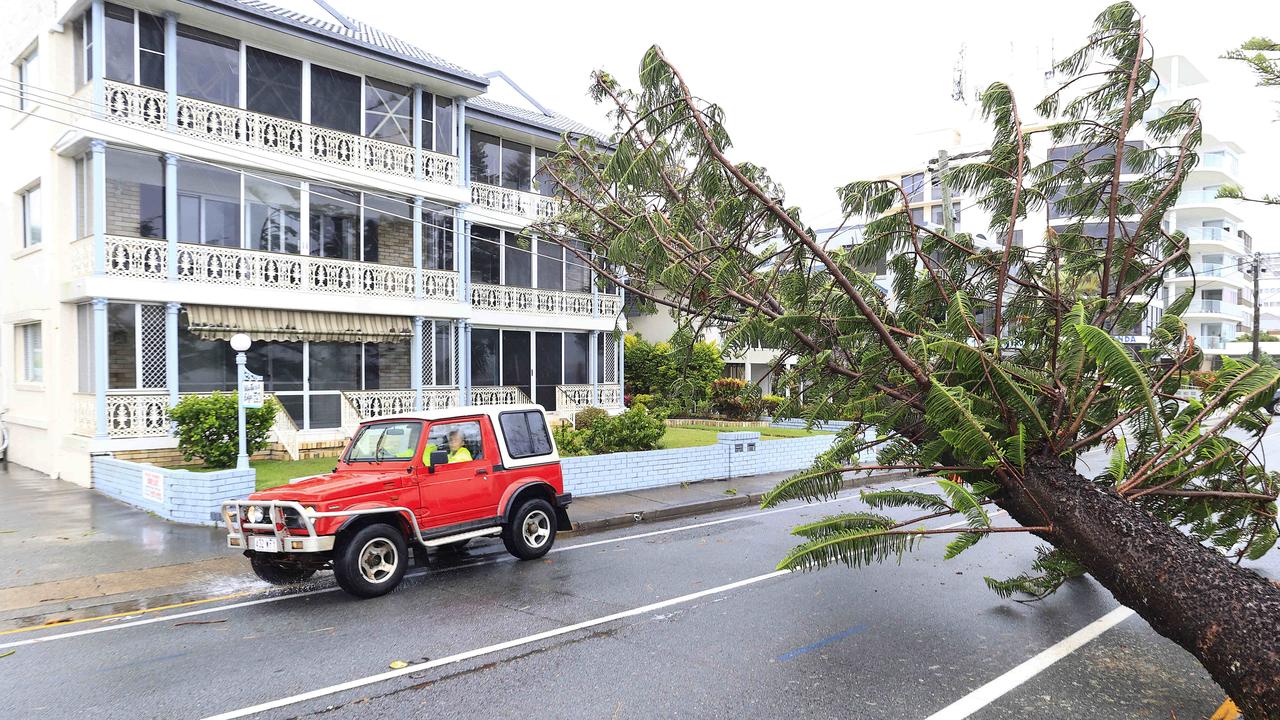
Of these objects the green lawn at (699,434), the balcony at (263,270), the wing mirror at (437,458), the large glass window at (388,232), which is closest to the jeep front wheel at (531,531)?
the wing mirror at (437,458)

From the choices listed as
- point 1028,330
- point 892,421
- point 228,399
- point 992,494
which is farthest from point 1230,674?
point 228,399

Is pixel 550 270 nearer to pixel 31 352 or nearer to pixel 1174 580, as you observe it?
pixel 31 352

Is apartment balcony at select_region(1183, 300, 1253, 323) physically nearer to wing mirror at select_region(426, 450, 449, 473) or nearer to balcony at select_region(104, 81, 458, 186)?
balcony at select_region(104, 81, 458, 186)

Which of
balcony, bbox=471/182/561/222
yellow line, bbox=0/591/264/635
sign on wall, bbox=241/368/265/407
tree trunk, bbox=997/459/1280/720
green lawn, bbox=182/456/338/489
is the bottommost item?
yellow line, bbox=0/591/264/635

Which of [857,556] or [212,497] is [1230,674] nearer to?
[857,556]

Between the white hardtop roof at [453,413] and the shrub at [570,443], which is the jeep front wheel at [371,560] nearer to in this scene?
the white hardtop roof at [453,413]

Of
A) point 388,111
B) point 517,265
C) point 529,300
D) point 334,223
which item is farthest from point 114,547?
point 517,265

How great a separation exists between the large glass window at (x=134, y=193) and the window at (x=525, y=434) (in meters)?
9.98

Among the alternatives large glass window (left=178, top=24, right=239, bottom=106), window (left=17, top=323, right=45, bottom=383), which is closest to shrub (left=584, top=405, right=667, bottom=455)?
large glass window (left=178, top=24, right=239, bottom=106)

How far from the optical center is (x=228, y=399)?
12.7 m

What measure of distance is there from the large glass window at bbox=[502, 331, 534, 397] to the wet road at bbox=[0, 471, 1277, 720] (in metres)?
13.5

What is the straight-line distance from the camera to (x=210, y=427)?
12.3 m

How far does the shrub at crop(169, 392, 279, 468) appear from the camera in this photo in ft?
40.3

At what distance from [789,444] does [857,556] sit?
517 inches
